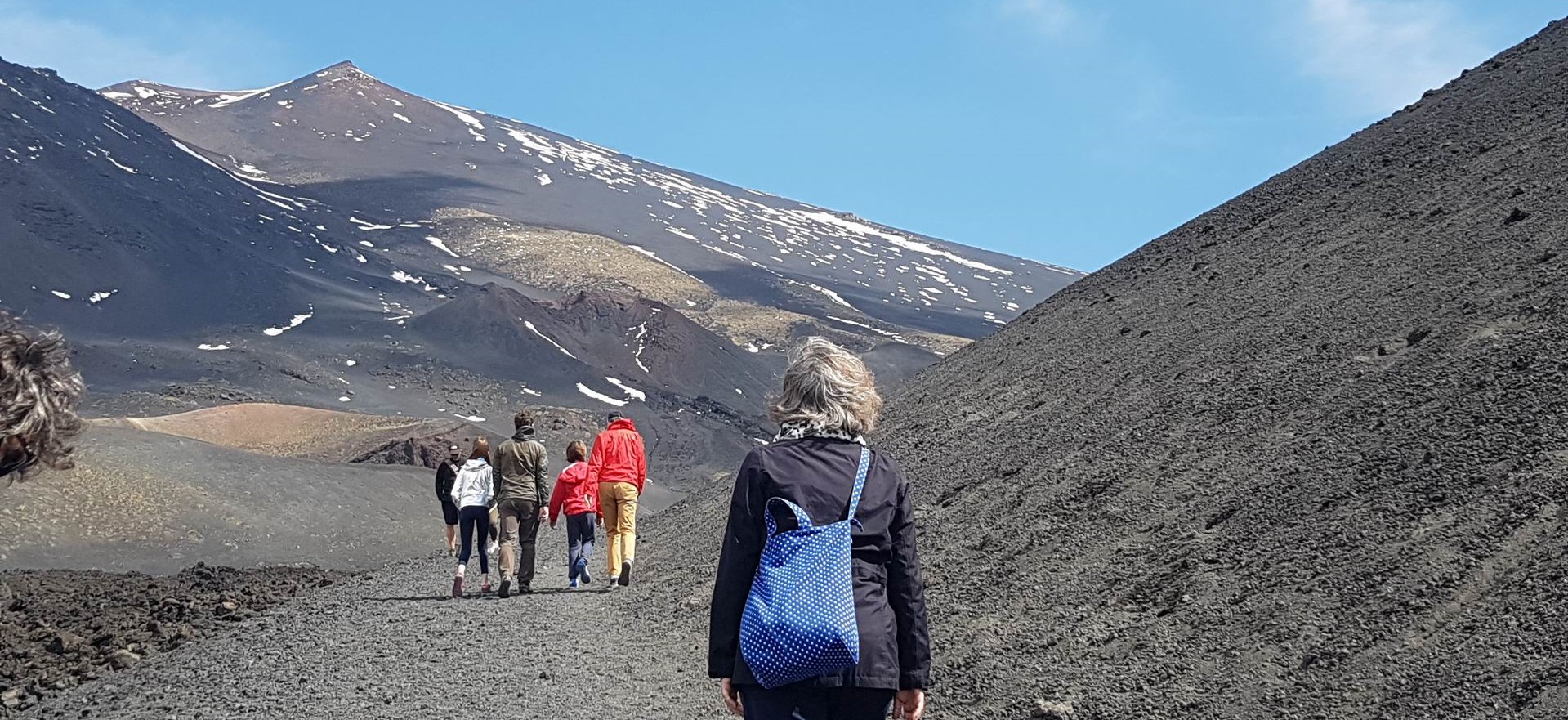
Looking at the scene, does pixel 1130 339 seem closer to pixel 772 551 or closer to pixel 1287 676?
pixel 1287 676

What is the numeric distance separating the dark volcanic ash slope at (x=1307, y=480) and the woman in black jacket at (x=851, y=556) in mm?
2536

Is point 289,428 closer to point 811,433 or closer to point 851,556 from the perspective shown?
point 811,433

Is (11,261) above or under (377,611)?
above

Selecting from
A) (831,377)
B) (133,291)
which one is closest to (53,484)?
(831,377)

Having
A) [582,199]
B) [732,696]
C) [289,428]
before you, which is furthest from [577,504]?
[582,199]

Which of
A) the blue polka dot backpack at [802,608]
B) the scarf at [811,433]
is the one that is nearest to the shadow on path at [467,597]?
the scarf at [811,433]

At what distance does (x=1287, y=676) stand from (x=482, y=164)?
139 meters

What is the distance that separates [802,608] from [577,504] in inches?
357

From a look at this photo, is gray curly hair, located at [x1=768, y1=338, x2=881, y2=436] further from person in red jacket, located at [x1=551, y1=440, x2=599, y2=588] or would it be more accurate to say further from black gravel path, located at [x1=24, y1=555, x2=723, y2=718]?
person in red jacket, located at [x1=551, y1=440, x2=599, y2=588]

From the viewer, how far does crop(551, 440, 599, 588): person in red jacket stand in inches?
484

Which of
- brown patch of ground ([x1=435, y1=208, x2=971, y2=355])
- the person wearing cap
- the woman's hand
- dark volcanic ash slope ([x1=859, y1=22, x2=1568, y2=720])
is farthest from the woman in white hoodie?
brown patch of ground ([x1=435, y1=208, x2=971, y2=355])

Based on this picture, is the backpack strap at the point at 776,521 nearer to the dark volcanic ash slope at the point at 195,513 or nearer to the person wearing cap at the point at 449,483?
the person wearing cap at the point at 449,483

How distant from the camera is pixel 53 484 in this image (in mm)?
20125

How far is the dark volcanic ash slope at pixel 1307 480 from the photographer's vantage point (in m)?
5.84
